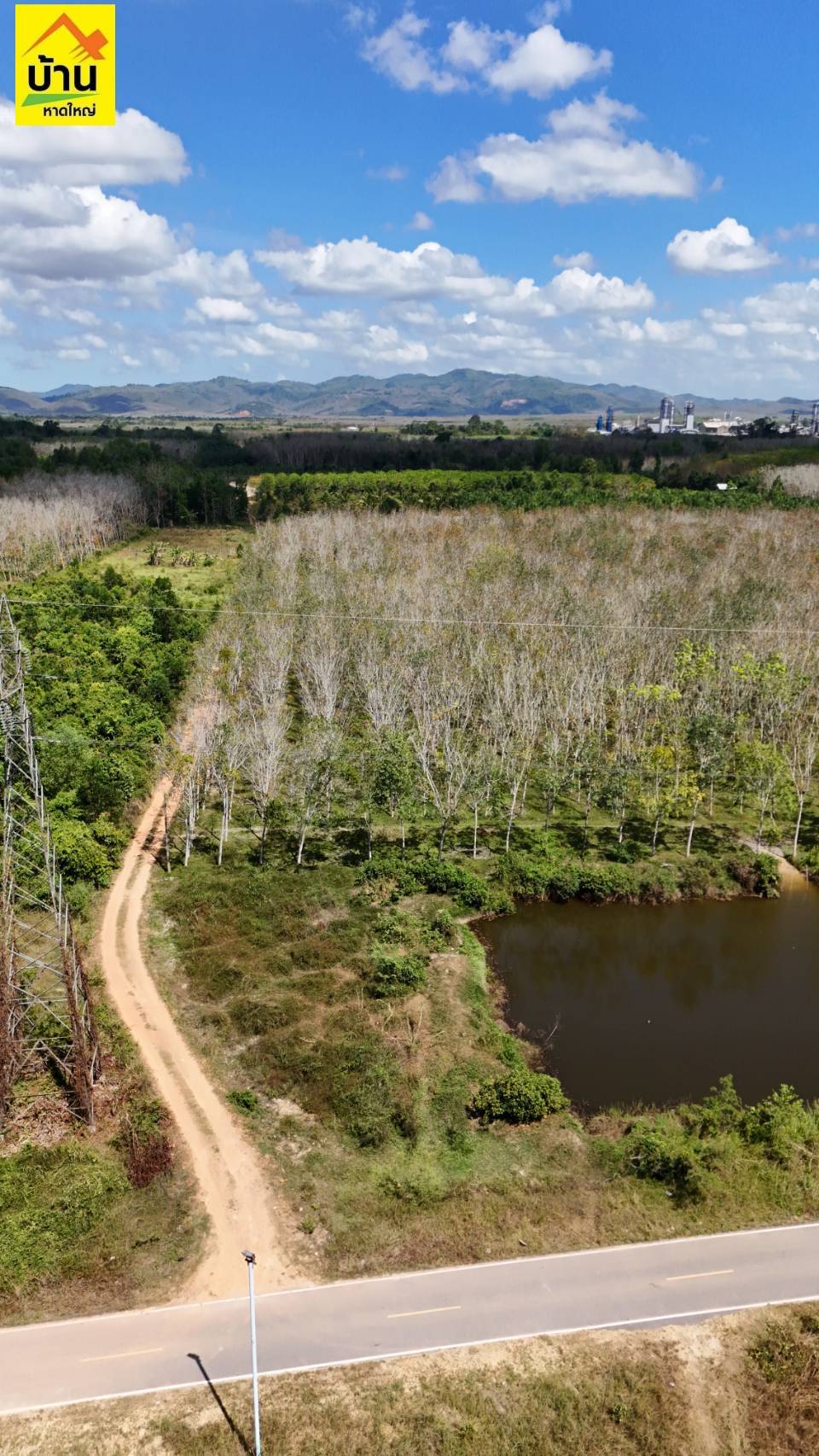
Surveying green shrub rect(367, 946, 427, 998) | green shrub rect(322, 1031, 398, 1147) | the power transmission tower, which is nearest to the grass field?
green shrub rect(367, 946, 427, 998)

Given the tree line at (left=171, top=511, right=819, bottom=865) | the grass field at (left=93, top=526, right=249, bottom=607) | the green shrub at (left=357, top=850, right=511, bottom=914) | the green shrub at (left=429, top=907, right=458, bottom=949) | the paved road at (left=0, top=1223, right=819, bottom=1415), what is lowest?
the paved road at (left=0, top=1223, right=819, bottom=1415)

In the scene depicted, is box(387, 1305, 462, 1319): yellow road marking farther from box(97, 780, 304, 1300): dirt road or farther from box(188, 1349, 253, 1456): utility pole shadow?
box(188, 1349, 253, 1456): utility pole shadow

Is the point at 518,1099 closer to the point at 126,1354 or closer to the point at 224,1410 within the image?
the point at 224,1410

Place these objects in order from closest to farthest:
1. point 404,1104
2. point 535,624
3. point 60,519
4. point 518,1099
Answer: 1. point 518,1099
2. point 404,1104
3. point 535,624
4. point 60,519

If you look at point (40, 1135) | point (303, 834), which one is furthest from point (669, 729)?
point (40, 1135)

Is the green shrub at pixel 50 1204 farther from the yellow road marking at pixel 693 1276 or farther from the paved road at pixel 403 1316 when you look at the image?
the yellow road marking at pixel 693 1276

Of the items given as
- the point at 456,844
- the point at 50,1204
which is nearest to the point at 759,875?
the point at 456,844

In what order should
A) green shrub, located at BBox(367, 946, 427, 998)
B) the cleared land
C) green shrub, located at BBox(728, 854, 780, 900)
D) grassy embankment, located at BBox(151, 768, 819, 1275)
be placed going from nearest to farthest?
grassy embankment, located at BBox(151, 768, 819, 1275), the cleared land, green shrub, located at BBox(367, 946, 427, 998), green shrub, located at BBox(728, 854, 780, 900)

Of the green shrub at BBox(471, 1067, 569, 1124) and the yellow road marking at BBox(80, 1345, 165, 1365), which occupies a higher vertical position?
the green shrub at BBox(471, 1067, 569, 1124)
